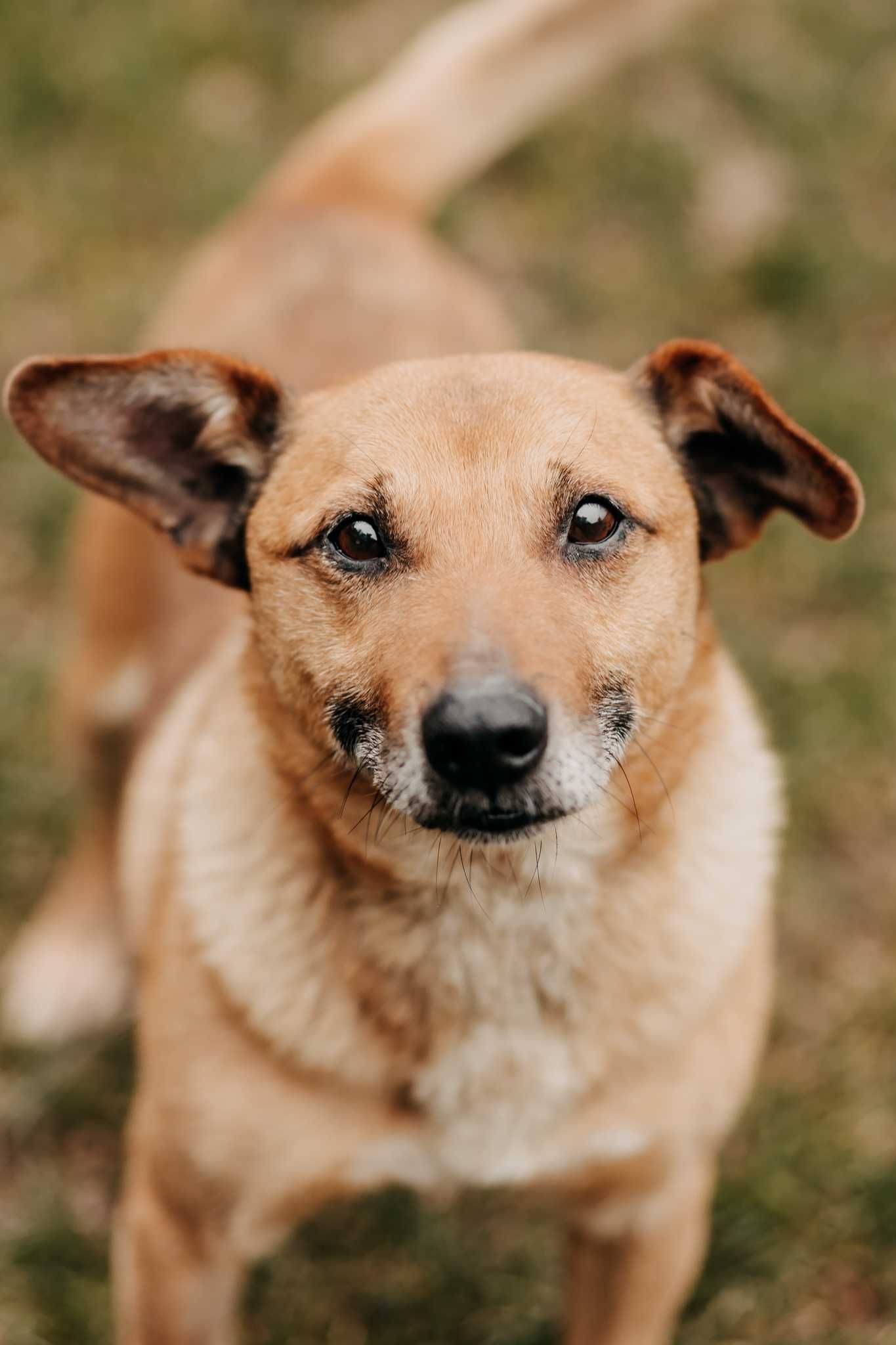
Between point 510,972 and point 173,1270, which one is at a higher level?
point 510,972

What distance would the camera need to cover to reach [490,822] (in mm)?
2422

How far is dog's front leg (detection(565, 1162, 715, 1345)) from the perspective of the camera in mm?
3162

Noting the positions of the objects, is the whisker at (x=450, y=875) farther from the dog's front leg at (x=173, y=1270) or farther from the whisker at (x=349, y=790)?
the dog's front leg at (x=173, y=1270)

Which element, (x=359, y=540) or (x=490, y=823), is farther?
(x=359, y=540)

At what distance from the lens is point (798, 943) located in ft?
14.6

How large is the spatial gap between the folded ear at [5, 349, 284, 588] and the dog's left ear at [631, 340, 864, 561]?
2.69 feet

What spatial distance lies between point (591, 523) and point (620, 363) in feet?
12.2

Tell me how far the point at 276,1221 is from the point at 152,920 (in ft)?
2.47

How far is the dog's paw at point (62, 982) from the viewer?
4.41 meters

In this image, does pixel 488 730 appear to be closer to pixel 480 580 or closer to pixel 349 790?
pixel 480 580

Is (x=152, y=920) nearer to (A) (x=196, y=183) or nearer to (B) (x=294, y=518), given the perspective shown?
(B) (x=294, y=518)

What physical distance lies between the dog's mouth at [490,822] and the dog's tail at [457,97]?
2.69 metres

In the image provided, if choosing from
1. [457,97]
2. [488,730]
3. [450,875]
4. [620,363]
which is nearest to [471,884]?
[450,875]

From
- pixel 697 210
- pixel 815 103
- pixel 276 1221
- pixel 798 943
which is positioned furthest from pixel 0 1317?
pixel 815 103
